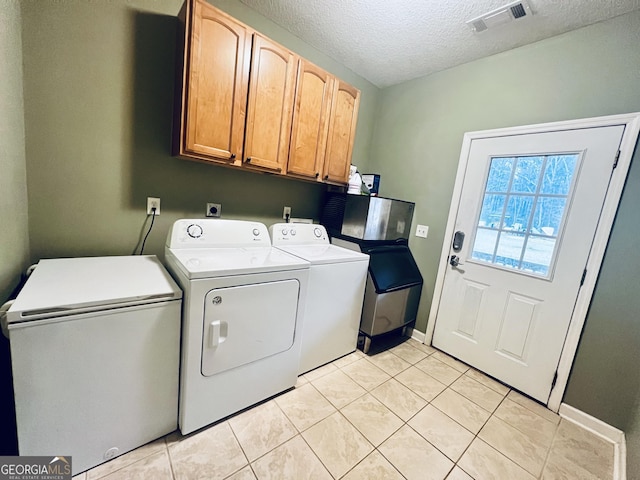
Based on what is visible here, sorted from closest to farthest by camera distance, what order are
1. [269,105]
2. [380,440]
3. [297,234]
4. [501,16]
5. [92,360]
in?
[92,360] < [380,440] < [501,16] < [269,105] < [297,234]

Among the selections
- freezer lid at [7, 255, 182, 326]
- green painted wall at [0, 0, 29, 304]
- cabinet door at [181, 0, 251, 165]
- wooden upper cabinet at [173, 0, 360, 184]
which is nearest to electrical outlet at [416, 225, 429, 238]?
wooden upper cabinet at [173, 0, 360, 184]

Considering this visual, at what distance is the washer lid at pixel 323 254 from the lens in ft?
5.94

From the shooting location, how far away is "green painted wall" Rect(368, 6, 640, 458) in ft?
5.02

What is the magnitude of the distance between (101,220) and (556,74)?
128 inches

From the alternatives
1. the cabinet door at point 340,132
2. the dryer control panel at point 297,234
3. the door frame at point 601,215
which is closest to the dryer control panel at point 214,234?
the dryer control panel at point 297,234

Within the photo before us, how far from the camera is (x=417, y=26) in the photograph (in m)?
1.84

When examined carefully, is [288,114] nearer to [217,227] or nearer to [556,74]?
[217,227]

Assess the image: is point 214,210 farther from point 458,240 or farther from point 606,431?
point 606,431

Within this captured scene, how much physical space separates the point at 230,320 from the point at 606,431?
2.43m

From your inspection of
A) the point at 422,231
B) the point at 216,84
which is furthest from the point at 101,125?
the point at 422,231

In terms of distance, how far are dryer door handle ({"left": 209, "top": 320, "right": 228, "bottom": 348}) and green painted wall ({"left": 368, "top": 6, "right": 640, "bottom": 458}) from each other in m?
1.98

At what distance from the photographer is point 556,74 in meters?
1.79

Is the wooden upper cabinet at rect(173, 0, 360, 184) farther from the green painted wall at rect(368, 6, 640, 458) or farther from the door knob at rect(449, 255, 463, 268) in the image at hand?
the door knob at rect(449, 255, 463, 268)

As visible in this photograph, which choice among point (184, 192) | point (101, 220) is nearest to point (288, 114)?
point (184, 192)
